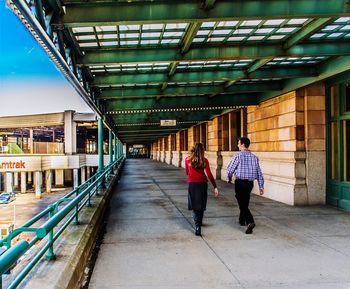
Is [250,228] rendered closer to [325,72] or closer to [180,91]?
[325,72]

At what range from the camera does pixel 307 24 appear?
6.49 meters

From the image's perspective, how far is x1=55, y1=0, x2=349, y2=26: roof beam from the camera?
5.24m

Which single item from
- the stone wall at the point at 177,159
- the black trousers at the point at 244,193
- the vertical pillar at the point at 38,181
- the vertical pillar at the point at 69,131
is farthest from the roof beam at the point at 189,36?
the vertical pillar at the point at 69,131

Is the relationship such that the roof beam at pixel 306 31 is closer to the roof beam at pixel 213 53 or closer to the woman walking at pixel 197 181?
the roof beam at pixel 213 53

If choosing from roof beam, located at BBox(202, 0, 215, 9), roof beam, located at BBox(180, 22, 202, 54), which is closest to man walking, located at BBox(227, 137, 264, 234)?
roof beam, located at BBox(180, 22, 202, 54)

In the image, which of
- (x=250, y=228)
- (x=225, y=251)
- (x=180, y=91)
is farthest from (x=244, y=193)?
(x=180, y=91)

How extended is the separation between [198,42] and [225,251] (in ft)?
13.2

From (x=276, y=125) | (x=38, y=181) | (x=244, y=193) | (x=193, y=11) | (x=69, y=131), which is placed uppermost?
(x=69, y=131)

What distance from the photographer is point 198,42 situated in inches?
288

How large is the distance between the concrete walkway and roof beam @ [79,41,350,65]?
3.40 metres

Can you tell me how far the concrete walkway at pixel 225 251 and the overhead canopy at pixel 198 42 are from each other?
3.13 meters

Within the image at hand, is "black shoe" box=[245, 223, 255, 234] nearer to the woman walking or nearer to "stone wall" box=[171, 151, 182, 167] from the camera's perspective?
the woman walking

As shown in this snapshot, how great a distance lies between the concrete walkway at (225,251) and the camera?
4.43 metres

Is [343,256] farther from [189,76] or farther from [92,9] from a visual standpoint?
[189,76]
